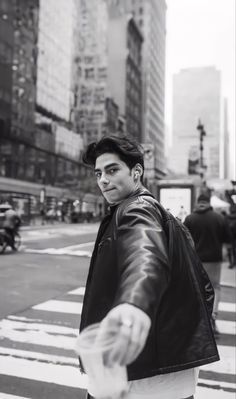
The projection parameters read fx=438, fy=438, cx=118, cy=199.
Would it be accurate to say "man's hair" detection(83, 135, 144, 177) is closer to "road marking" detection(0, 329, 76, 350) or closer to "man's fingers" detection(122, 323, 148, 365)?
"man's fingers" detection(122, 323, 148, 365)

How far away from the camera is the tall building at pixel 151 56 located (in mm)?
129750

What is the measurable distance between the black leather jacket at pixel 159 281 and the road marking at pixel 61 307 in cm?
540

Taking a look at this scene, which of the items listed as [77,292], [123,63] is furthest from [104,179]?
[123,63]

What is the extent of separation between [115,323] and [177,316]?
563mm

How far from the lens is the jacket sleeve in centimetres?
142

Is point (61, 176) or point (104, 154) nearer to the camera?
point (104, 154)

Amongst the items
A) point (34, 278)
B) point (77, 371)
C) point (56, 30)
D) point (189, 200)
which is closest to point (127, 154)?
point (77, 371)

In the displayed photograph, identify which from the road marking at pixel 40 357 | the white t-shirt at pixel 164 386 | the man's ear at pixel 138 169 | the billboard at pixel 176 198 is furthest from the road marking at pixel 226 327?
the billboard at pixel 176 198

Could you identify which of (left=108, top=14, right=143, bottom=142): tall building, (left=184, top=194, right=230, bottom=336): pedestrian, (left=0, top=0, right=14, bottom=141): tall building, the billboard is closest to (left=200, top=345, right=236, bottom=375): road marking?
(left=184, top=194, right=230, bottom=336): pedestrian

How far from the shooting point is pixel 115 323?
128cm

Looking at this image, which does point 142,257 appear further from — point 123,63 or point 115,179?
point 123,63

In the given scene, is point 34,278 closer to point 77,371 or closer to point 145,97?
point 77,371

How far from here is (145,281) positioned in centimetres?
146

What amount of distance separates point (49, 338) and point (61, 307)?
181cm
